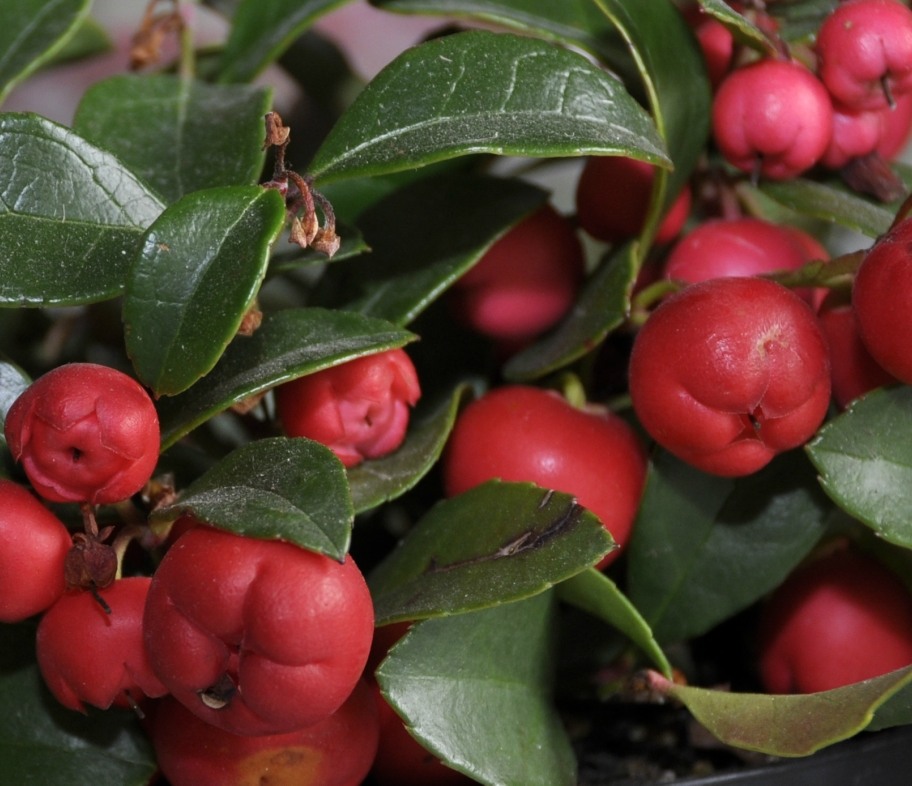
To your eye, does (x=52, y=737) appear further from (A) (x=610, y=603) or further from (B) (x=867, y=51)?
(B) (x=867, y=51)

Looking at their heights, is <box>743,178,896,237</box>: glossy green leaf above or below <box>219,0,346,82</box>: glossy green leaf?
below

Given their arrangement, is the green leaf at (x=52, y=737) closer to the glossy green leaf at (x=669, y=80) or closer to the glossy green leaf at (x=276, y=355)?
the glossy green leaf at (x=276, y=355)

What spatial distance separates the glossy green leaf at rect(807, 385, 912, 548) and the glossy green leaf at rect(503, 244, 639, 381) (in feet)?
0.40

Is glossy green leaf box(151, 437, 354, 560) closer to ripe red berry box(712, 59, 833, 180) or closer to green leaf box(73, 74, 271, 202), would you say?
green leaf box(73, 74, 271, 202)

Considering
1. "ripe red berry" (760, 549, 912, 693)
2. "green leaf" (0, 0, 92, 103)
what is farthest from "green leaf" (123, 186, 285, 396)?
"ripe red berry" (760, 549, 912, 693)

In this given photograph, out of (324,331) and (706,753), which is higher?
(324,331)

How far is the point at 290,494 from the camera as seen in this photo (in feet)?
1.35

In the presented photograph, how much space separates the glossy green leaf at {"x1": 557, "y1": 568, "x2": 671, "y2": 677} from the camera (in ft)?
1.65

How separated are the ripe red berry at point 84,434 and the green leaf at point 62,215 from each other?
0.06 m

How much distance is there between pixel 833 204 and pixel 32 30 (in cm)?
50

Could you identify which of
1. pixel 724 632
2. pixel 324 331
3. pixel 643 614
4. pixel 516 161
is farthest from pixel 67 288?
pixel 516 161

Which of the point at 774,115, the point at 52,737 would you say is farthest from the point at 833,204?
the point at 52,737

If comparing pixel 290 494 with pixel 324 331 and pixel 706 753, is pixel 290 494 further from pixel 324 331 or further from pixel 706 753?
pixel 706 753

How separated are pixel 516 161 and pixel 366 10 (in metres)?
0.71
